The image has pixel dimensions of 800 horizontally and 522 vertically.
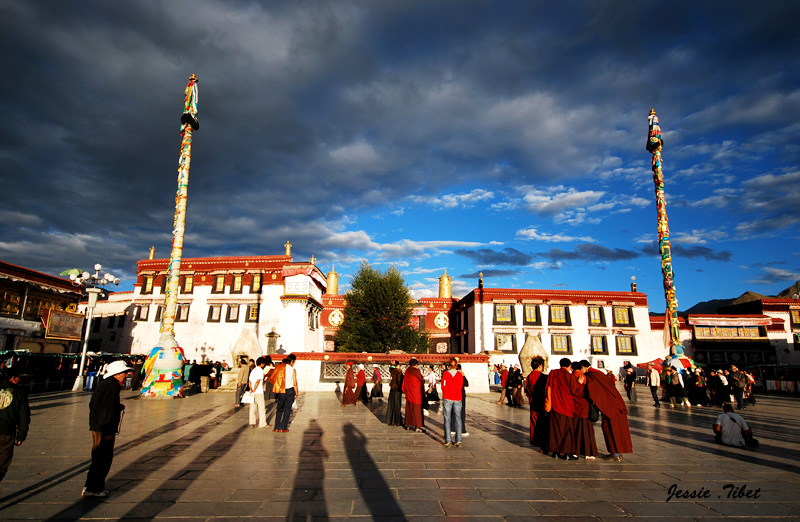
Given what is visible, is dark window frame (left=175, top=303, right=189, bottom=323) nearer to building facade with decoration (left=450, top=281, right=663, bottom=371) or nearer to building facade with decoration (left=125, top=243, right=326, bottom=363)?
building facade with decoration (left=125, top=243, right=326, bottom=363)

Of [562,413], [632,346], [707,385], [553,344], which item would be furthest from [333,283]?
[562,413]

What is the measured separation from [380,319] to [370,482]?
2677cm

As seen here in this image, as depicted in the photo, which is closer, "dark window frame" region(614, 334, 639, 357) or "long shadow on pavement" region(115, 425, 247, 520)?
"long shadow on pavement" region(115, 425, 247, 520)

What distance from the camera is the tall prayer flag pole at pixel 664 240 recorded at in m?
25.5

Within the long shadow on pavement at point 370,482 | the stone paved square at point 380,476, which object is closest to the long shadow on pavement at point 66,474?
the stone paved square at point 380,476

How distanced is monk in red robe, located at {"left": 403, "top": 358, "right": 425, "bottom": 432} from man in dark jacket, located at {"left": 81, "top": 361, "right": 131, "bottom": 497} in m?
6.06

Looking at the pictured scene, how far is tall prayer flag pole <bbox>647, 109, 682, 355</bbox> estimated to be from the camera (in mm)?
25453

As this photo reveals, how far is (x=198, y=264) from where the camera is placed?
1481 inches

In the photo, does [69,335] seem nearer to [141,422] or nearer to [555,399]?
[141,422]

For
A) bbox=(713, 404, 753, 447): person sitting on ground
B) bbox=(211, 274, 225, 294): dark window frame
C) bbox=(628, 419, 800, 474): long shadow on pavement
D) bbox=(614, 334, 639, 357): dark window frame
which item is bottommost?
bbox=(628, 419, 800, 474): long shadow on pavement

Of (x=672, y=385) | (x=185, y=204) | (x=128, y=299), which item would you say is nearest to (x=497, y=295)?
(x=672, y=385)

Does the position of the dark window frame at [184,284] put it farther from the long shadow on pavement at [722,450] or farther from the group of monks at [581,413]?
the group of monks at [581,413]

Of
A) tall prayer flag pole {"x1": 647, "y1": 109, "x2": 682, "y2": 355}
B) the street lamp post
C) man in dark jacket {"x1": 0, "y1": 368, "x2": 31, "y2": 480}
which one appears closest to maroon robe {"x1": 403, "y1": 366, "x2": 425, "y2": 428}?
man in dark jacket {"x1": 0, "y1": 368, "x2": 31, "y2": 480}

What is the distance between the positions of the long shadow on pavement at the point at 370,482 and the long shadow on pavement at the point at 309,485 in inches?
19.5
